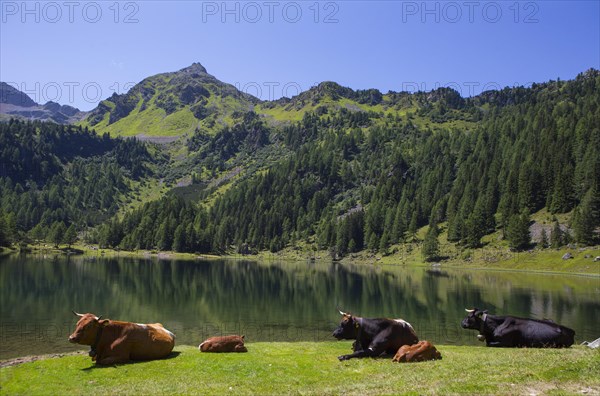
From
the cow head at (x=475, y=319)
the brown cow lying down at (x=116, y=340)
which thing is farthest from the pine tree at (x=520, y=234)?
the brown cow lying down at (x=116, y=340)

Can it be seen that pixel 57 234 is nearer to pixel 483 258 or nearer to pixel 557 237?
pixel 483 258

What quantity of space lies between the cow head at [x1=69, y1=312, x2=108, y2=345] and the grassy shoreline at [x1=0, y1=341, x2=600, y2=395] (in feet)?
3.52

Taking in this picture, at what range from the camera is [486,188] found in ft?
604

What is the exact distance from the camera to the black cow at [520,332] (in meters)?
21.8

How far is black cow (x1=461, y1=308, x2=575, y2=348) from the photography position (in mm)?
21795

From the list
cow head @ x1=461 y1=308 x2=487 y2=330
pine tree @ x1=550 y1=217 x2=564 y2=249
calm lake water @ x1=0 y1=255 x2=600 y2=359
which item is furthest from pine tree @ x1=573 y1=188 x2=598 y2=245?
cow head @ x1=461 y1=308 x2=487 y2=330

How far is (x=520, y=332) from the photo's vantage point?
22812 mm

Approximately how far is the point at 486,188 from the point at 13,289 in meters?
171

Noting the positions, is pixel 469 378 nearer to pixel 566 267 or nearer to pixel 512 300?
pixel 512 300

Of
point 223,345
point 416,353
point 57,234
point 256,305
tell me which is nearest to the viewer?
point 416,353

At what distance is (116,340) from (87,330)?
4.37 feet

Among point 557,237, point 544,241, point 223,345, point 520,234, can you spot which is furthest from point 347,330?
point 520,234

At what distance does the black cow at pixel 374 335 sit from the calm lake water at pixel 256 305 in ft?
51.2

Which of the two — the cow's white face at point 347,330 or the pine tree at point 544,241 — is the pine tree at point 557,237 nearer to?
the pine tree at point 544,241
